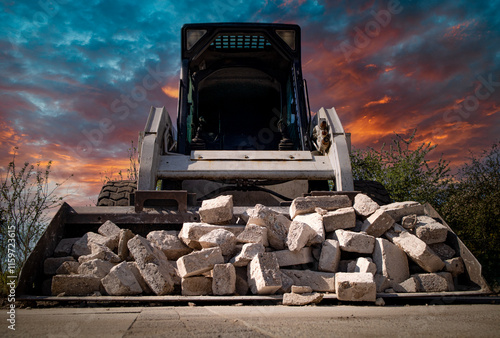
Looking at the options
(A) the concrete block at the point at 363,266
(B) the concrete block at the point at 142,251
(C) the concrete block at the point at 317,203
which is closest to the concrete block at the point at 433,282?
(A) the concrete block at the point at 363,266

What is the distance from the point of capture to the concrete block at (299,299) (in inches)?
101

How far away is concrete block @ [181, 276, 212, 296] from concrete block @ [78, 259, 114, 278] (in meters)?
0.66

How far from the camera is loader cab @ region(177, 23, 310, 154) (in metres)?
5.78

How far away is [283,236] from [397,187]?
6.40m

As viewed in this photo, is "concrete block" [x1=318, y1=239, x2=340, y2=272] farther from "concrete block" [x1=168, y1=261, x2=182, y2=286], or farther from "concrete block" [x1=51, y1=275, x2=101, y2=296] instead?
"concrete block" [x1=51, y1=275, x2=101, y2=296]

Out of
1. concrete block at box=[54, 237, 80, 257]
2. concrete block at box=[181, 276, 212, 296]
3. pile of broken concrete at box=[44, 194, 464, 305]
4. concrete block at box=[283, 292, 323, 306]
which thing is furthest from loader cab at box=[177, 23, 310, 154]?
concrete block at box=[283, 292, 323, 306]

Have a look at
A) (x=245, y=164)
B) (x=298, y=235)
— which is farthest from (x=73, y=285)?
(x=245, y=164)

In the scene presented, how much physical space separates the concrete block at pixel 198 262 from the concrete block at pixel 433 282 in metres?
1.72

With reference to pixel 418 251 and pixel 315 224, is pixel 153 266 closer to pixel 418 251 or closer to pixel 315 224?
pixel 315 224

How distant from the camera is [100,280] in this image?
2863 millimetres

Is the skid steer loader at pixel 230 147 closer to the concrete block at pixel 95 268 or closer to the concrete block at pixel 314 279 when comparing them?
the concrete block at pixel 95 268

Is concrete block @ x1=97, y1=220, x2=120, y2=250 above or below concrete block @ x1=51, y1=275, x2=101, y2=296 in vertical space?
above

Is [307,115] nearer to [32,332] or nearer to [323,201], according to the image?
[323,201]

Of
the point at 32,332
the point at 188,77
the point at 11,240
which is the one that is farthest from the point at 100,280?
the point at 188,77
